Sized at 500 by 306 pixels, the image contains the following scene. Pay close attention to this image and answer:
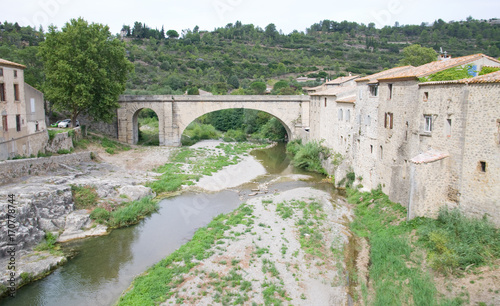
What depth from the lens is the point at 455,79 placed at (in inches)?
722

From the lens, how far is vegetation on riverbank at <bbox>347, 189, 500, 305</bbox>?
45.4 ft

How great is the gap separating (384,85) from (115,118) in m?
34.6

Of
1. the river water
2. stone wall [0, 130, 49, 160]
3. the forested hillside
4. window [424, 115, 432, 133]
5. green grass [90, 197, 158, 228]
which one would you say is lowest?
the river water

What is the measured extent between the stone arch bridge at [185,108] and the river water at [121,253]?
66.7ft

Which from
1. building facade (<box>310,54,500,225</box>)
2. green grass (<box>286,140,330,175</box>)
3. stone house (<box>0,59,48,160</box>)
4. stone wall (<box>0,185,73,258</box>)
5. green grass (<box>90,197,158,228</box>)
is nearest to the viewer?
building facade (<box>310,54,500,225</box>)

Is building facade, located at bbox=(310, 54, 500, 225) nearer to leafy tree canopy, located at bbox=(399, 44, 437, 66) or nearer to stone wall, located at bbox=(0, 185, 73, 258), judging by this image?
stone wall, located at bbox=(0, 185, 73, 258)

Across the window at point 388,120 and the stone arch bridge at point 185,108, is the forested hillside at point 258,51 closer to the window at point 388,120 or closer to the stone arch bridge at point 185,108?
the stone arch bridge at point 185,108

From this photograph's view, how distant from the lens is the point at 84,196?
79.4ft

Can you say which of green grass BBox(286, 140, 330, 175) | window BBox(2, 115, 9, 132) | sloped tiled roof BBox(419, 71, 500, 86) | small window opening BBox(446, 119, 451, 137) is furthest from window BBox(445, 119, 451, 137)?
window BBox(2, 115, 9, 132)

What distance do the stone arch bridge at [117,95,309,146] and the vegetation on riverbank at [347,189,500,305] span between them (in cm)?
2993

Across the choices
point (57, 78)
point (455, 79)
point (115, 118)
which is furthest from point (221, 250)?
point (115, 118)

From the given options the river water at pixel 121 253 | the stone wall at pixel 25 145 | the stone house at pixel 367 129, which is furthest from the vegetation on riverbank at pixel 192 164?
the stone house at pixel 367 129

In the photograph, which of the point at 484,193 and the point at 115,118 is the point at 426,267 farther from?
the point at 115,118

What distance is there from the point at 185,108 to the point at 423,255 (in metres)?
36.7
